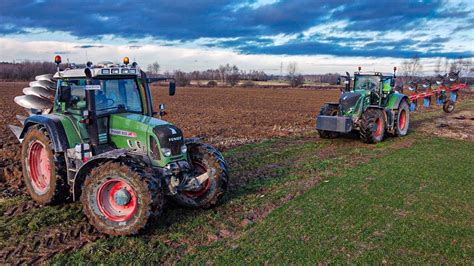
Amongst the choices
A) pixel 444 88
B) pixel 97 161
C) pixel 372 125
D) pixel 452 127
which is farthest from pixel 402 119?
pixel 97 161

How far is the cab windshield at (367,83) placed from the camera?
13812 millimetres

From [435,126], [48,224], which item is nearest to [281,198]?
[48,224]

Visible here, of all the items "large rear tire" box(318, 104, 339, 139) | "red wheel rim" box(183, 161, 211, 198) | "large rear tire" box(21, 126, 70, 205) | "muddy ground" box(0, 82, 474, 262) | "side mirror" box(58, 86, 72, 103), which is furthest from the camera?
"large rear tire" box(318, 104, 339, 139)

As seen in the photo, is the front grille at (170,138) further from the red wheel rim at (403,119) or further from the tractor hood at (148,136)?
the red wheel rim at (403,119)

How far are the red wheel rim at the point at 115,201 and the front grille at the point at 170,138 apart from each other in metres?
Answer: 0.82

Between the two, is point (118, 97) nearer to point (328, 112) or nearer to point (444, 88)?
point (328, 112)

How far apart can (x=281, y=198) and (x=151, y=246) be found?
9.32 feet

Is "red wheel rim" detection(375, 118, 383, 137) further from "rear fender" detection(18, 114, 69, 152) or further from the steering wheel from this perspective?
"rear fender" detection(18, 114, 69, 152)

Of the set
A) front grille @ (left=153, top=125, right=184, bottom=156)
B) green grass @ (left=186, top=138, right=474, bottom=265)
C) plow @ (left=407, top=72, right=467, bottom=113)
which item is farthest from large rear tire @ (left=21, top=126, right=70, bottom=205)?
plow @ (left=407, top=72, right=467, bottom=113)

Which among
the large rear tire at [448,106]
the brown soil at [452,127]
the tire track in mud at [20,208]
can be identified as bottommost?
the brown soil at [452,127]

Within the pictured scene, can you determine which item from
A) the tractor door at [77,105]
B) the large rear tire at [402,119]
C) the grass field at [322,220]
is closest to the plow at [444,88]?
the large rear tire at [402,119]

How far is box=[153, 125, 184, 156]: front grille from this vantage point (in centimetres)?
559

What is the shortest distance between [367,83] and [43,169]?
37.4ft

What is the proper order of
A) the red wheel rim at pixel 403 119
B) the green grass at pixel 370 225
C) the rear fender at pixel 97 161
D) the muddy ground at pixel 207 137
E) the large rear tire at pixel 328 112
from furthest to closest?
the red wheel rim at pixel 403 119 → the large rear tire at pixel 328 112 → the rear fender at pixel 97 161 → the muddy ground at pixel 207 137 → the green grass at pixel 370 225
